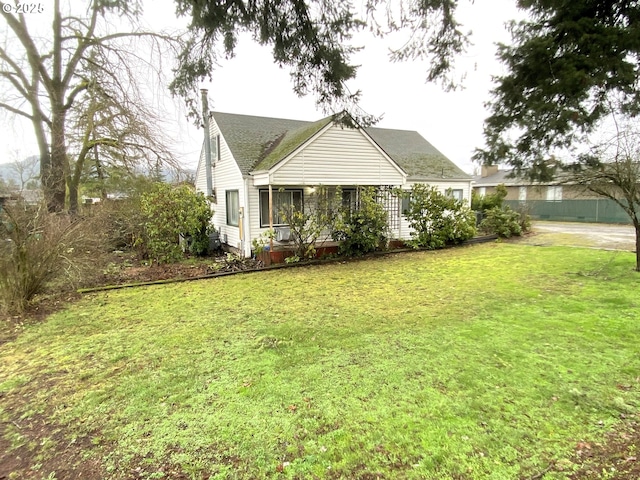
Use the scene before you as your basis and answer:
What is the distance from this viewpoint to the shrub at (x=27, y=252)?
5176 millimetres

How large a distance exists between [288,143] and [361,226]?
12.9ft

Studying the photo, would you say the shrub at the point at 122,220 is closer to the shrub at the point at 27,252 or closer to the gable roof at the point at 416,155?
the shrub at the point at 27,252

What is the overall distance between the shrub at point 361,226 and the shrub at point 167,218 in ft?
15.3

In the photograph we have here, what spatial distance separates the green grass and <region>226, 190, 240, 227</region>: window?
5.54 metres

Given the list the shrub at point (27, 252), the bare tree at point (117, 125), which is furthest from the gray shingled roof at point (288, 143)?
the shrub at point (27, 252)

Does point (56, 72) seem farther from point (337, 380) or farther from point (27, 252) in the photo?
point (337, 380)

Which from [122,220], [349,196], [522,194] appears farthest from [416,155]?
[522,194]

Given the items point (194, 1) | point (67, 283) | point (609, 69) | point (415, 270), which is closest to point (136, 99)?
point (67, 283)

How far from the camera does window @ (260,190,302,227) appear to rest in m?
11.1

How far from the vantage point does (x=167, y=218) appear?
32.6ft

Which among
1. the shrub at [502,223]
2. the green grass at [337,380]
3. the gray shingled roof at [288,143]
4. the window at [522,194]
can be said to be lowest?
the green grass at [337,380]

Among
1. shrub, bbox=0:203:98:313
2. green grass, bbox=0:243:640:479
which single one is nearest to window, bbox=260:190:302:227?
green grass, bbox=0:243:640:479

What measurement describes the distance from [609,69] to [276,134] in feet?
40.0

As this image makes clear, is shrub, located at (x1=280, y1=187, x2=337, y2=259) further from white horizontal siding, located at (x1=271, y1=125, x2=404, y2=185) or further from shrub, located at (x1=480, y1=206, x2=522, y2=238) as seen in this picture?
shrub, located at (x1=480, y1=206, x2=522, y2=238)
